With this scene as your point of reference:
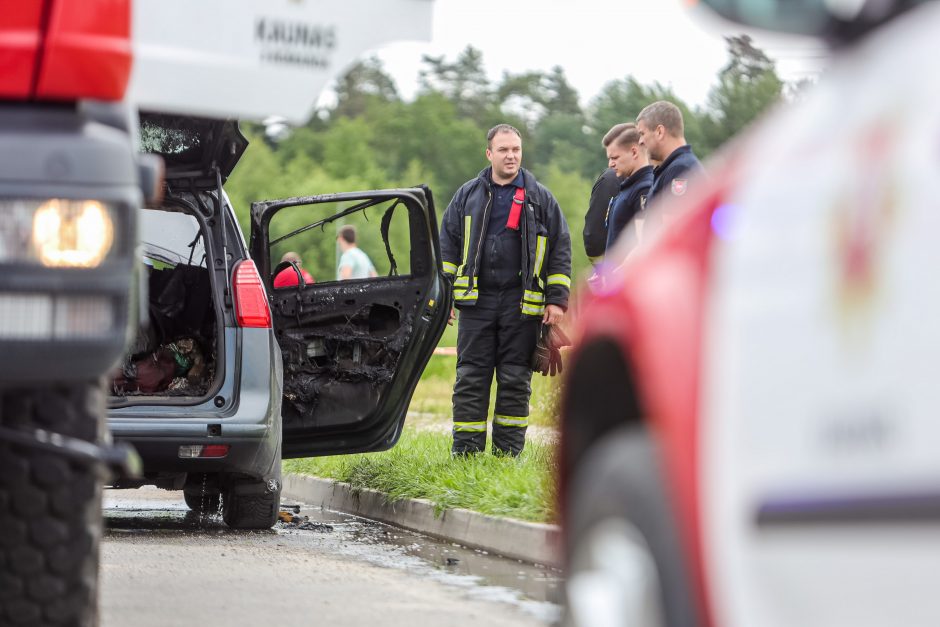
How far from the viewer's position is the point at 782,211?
2367 mm

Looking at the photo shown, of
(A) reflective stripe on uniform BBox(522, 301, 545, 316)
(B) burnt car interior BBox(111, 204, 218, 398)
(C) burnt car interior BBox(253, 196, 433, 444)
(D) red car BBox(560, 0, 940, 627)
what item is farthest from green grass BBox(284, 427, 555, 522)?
(D) red car BBox(560, 0, 940, 627)

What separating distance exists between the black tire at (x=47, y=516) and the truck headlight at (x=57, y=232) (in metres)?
0.45

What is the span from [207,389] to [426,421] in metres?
7.35

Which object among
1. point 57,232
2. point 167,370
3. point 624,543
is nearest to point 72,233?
point 57,232

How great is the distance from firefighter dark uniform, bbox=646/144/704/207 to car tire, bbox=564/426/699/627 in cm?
519

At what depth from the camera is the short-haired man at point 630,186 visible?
28.6ft

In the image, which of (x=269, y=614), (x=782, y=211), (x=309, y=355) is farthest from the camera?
(x=309, y=355)

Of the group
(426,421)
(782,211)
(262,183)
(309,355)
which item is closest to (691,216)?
(782,211)

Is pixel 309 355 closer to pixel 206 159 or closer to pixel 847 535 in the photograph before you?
pixel 206 159

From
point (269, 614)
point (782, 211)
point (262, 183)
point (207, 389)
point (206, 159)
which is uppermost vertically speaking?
point (262, 183)

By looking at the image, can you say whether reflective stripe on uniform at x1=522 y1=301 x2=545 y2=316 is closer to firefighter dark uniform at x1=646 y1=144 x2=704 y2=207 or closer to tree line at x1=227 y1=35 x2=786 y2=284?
firefighter dark uniform at x1=646 y1=144 x2=704 y2=207

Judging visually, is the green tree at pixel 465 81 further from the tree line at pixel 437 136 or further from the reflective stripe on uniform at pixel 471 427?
the reflective stripe on uniform at pixel 471 427

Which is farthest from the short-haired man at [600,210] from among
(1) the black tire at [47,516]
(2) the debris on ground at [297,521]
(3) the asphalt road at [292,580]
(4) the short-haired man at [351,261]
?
(4) the short-haired man at [351,261]

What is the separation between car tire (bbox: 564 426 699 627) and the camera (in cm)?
243
